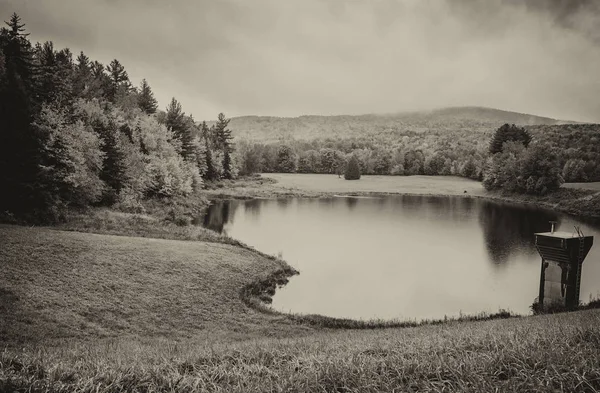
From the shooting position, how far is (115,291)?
57.8 ft

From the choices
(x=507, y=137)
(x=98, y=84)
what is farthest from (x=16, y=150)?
(x=507, y=137)

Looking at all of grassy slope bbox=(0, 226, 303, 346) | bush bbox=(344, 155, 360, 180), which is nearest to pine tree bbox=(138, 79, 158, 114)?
grassy slope bbox=(0, 226, 303, 346)

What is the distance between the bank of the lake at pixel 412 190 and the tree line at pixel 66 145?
23722 mm

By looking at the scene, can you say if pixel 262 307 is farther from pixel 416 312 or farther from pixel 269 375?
pixel 269 375

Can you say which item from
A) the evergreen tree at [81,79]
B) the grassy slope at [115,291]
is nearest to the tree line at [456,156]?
the evergreen tree at [81,79]

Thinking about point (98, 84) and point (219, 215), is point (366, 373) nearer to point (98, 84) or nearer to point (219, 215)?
point (219, 215)

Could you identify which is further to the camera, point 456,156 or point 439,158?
point 456,156

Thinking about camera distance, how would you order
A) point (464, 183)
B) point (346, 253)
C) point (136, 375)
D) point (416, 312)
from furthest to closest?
point (464, 183) < point (346, 253) < point (416, 312) < point (136, 375)

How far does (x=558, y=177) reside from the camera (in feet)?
263

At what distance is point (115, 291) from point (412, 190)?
311 ft

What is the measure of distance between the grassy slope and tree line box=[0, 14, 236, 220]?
6471 mm

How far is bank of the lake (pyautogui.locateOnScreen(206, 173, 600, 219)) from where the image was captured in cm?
7094

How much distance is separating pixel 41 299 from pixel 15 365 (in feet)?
37.8

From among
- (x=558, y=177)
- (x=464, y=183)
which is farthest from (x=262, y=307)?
(x=464, y=183)
